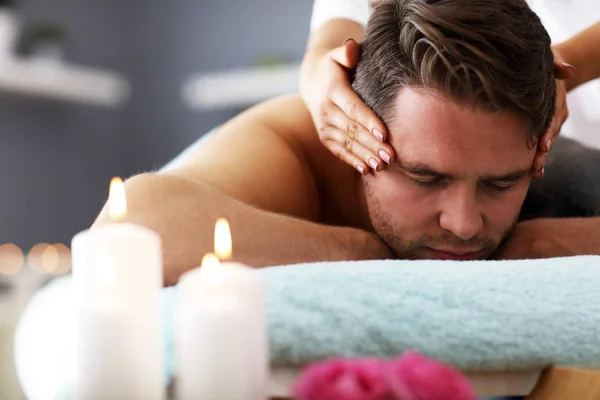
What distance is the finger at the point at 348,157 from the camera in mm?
1168

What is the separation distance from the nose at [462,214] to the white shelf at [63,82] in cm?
228

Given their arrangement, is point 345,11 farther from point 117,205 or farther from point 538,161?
point 117,205

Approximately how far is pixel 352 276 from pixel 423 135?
0.46 m

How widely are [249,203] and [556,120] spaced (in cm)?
50

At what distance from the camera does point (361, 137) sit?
116 cm

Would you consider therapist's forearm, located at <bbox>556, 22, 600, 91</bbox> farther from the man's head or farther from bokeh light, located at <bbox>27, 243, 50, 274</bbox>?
bokeh light, located at <bbox>27, 243, 50, 274</bbox>

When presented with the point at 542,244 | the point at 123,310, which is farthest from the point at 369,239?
the point at 123,310

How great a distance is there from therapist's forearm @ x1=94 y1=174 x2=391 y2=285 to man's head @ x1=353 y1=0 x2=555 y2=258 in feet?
0.40

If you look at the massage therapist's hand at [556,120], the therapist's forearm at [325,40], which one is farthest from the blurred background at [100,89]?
the massage therapist's hand at [556,120]

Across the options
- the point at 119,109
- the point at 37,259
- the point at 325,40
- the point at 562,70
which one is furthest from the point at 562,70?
the point at 119,109

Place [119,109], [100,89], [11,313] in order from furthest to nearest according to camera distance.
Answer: [119,109] < [100,89] < [11,313]

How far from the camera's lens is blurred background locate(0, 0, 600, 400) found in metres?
3.10

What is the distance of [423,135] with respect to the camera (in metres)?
1.07

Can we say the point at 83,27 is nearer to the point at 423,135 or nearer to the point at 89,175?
the point at 89,175
